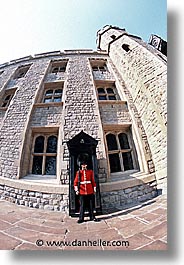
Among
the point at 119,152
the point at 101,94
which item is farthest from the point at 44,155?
the point at 101,94

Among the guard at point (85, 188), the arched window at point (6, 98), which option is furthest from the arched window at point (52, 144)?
the arched window at point (6, 98)

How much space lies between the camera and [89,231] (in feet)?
6.68

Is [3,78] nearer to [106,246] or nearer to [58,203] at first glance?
[58,203]

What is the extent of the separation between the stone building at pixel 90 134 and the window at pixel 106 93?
3cm

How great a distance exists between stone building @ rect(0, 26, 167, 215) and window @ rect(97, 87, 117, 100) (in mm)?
29

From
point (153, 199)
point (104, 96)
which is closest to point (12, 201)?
point (153, 199)

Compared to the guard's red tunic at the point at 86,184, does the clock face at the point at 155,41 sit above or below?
above

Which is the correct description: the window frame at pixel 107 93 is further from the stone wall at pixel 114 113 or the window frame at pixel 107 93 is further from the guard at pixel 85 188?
the guard at pixel 85 188

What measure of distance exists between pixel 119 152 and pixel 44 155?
170 centimetres

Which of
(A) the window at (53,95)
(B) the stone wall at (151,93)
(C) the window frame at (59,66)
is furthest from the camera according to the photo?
(C) the window frame at (59,66)

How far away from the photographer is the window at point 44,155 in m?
3.44

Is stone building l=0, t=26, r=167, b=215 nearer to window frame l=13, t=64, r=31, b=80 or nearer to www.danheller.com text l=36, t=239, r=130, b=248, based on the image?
www.danheller.com text l=36, t=239, r=130, b=248

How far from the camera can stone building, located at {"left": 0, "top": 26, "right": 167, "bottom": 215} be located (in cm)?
293

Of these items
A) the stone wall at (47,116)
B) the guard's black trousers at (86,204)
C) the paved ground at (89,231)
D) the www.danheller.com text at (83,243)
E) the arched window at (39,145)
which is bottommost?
the www.danheller.com text at (83,243)
